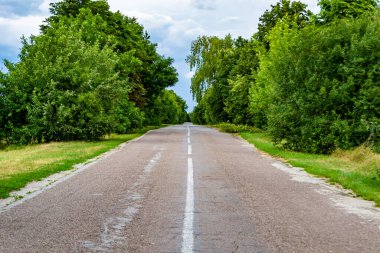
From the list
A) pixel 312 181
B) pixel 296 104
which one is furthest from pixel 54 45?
pixel 312 181

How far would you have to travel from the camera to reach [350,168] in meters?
14.8

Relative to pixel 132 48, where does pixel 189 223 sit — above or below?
below

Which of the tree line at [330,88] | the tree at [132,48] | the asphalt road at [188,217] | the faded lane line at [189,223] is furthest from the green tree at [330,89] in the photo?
the tree at [132,48]

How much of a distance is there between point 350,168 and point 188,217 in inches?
366

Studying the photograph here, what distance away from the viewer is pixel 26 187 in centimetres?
1030

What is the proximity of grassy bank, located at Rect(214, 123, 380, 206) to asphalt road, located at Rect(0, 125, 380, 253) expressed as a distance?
689 millimetres

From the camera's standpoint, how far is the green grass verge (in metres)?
10.7

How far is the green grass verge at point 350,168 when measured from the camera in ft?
35.0

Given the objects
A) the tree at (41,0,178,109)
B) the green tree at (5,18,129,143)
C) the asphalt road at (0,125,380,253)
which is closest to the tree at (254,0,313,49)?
the tree at (41,0,178,109)

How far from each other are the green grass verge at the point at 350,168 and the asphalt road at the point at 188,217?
2.29 ft

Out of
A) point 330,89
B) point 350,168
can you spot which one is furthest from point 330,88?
point 350,168

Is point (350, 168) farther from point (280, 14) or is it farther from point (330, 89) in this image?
point (280, 14)

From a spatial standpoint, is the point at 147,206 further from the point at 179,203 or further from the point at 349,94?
the point at 349,94

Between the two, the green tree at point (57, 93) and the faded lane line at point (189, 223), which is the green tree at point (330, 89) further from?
the green tree at point (57, 93)
